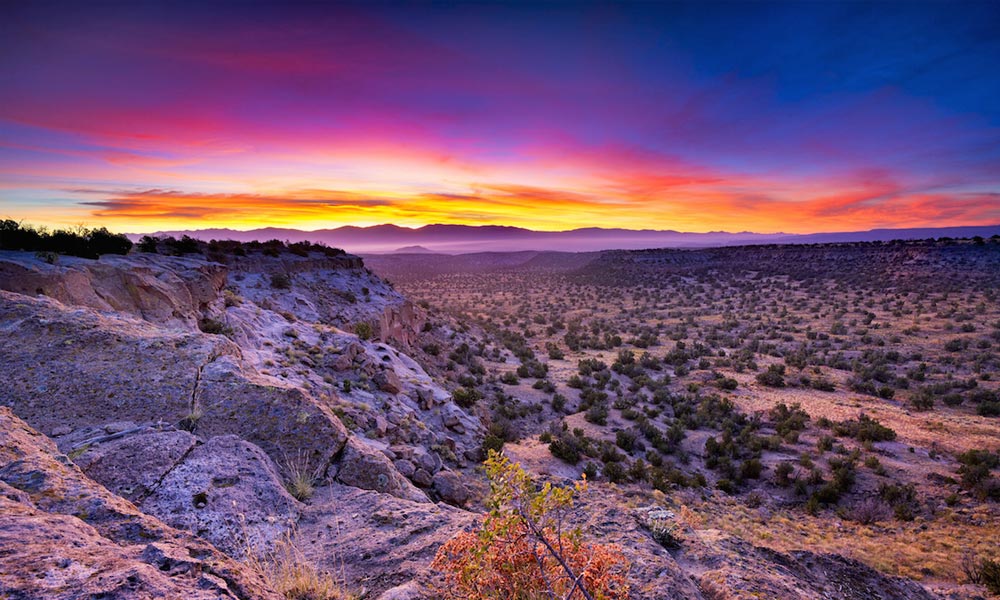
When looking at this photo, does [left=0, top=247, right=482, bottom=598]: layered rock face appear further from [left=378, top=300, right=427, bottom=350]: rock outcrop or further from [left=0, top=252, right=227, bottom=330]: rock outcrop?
[left=378, top=300, right=427, bottom=350]: rock outcrop

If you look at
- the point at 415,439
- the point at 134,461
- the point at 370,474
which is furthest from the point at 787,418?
the point at 134,461

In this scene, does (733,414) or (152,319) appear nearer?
(152,319)

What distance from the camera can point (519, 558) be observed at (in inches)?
115

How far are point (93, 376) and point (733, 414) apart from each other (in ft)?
54.7

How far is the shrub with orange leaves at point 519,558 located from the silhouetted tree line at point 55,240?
11.3 meters

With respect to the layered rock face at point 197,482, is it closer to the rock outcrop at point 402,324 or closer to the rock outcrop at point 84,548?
the rock outcrop at point 84,548

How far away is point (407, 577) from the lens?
338cm

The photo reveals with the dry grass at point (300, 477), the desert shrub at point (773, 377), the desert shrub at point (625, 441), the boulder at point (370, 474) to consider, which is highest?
the dry grass at point (300, 477)

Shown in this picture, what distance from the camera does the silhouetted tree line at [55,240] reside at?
337 inches

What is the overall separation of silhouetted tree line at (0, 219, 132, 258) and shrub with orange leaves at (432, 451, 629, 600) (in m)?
11.3

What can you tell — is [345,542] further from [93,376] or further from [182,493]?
[93,376]

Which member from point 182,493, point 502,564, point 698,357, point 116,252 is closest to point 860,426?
point 698,357

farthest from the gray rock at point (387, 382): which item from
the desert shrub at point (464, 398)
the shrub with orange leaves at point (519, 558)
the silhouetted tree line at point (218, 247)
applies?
the silhouetted tree line at point (218, 247)

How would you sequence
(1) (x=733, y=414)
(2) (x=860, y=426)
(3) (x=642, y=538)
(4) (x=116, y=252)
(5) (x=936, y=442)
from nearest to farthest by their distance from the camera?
(3) (x=642, y=538), (4) (x=116, y=252), (5) (x=936, y=442), (2) (x=860, y=426), (1) (x=733, y=414)
